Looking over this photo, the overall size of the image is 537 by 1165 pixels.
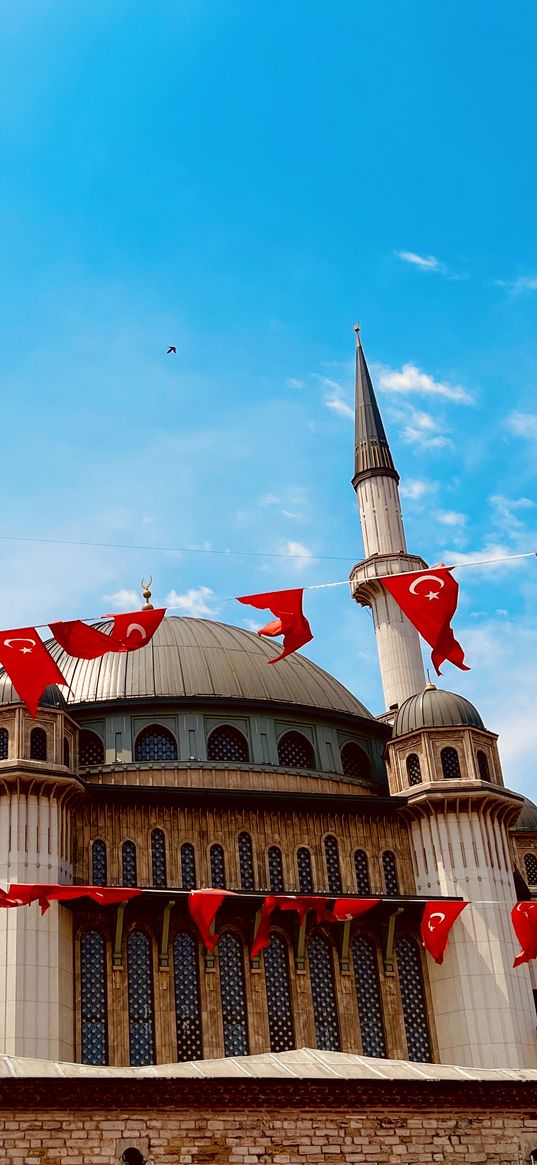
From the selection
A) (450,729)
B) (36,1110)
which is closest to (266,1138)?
(36,1110)

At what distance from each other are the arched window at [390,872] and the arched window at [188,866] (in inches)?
192

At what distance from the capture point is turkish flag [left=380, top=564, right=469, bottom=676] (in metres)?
24.4

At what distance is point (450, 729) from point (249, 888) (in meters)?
6.70

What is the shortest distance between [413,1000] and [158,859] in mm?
6931

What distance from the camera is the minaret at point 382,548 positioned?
1629 inches

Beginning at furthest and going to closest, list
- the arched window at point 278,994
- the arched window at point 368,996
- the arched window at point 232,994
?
the arched window at point 368,996, the arched window at point 278,994, the arched window at point 232,994

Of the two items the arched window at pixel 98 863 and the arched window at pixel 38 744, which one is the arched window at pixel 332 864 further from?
the arched window at pixel 38 744

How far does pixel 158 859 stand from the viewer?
3247 cm

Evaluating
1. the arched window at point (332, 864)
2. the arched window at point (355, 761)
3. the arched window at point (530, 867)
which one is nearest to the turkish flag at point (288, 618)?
the arched window at point (332, 864)

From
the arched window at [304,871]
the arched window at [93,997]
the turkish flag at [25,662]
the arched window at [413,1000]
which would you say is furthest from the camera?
the arched window at [304,871]

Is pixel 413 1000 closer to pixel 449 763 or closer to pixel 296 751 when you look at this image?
pixel 449 763

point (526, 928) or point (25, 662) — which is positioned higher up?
point (25, 662)

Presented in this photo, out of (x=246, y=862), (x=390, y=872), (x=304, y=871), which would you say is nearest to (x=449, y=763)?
(x=390, y=872)

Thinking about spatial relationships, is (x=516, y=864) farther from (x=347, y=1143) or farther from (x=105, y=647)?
(x=347, y=1143)
